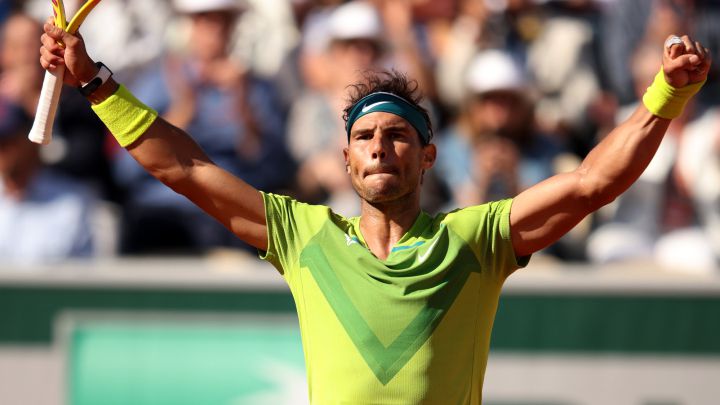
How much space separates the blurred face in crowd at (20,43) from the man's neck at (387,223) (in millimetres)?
4876

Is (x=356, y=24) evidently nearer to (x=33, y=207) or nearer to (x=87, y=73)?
(x=33, y=207)

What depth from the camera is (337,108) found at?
8.54 m

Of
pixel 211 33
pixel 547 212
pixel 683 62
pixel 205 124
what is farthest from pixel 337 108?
pixel 683 62

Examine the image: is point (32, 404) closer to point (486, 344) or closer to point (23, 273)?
point (23, 273)

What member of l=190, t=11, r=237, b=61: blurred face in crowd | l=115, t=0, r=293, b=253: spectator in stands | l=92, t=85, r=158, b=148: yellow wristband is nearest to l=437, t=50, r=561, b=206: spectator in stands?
l=115, t=0, r=293, b=253: spectator in stands

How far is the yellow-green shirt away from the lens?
3.91 m

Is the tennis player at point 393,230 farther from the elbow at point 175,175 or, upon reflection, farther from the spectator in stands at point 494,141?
the spectator in stands at point 494,141

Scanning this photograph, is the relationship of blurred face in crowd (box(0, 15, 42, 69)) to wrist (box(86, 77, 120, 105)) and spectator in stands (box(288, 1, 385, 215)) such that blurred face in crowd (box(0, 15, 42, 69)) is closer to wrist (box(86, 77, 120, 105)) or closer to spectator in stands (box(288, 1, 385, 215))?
spectator in stands (box(288, 1, 385, 215))

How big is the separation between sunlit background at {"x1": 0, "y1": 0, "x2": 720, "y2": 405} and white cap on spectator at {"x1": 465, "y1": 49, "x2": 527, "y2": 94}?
2 centimetres

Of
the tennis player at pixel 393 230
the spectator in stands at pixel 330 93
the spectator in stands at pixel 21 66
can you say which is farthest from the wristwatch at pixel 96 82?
the spectator in stands at pixel 21 66

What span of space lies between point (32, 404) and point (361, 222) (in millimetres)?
3970

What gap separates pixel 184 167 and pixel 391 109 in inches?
29.3

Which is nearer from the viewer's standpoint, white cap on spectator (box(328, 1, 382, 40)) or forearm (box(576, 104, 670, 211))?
forearm (box(576, 104, 670, 211))

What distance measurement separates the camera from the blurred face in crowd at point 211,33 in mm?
8602
